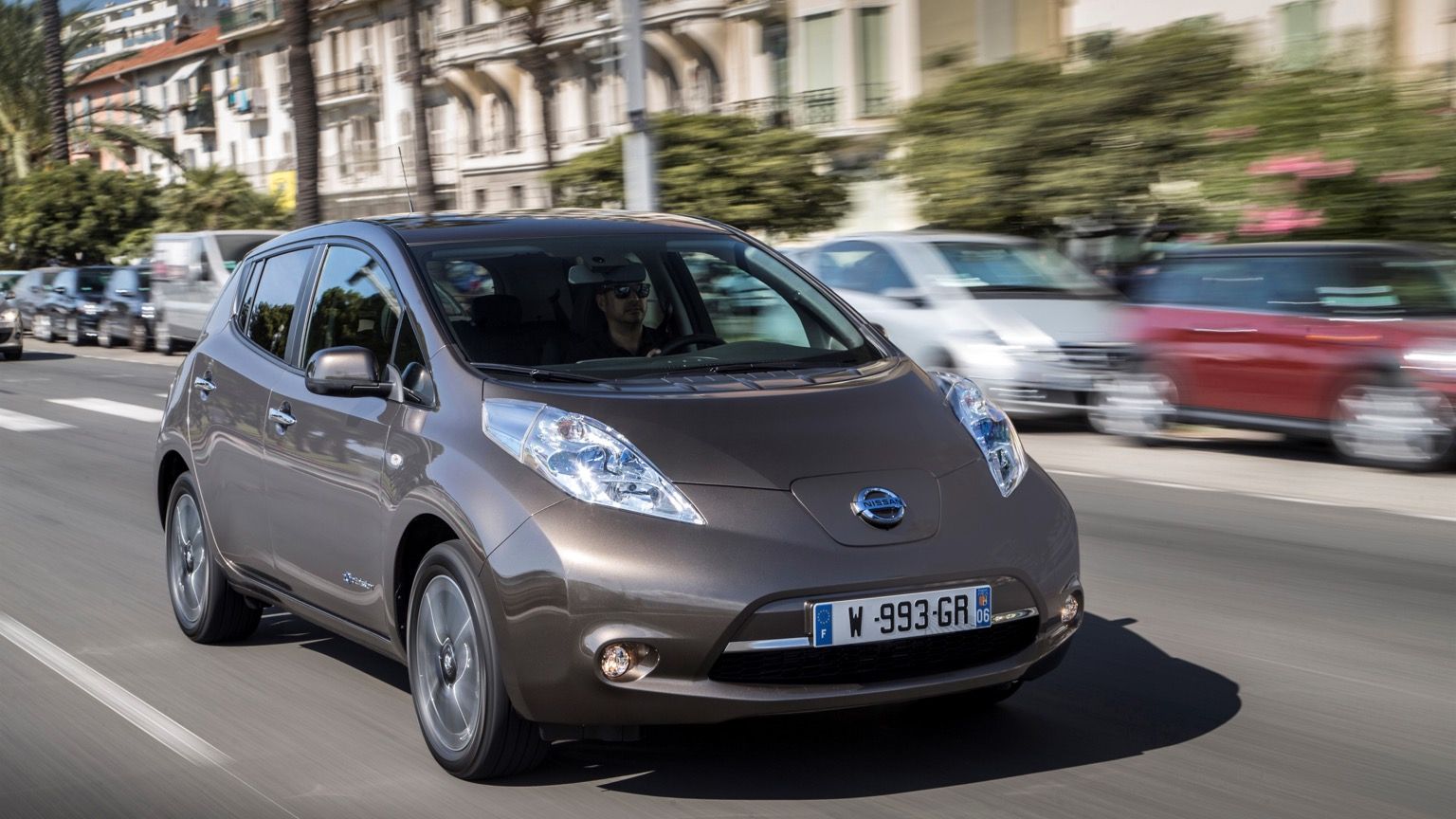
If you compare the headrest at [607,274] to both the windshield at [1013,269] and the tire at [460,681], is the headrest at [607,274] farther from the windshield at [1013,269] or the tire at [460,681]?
the windshield at [1013,269]

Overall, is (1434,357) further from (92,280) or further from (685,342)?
(92,280)

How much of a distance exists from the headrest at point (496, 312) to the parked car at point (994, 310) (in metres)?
9.72

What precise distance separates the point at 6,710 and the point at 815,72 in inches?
1311

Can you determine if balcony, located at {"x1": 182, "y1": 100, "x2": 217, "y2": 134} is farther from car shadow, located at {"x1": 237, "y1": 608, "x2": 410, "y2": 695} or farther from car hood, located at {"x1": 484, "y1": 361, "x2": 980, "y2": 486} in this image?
car hood, located at {"x1": 484, "y1": 361, "x2": 980, "y2": 486}

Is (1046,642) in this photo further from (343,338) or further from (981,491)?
(343,338)

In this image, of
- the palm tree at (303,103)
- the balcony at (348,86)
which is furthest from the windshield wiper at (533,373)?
the balcony at (348,86)

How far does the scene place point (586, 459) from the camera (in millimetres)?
4496

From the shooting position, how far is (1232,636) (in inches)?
260

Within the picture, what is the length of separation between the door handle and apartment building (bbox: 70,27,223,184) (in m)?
69.7

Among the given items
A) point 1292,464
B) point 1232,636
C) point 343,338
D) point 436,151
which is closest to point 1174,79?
point 1292,464

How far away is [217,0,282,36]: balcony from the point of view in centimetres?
7312

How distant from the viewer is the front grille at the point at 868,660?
14.3 ft

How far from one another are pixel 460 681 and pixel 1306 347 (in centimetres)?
931

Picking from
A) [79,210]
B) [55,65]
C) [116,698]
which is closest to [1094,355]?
[116,698]
